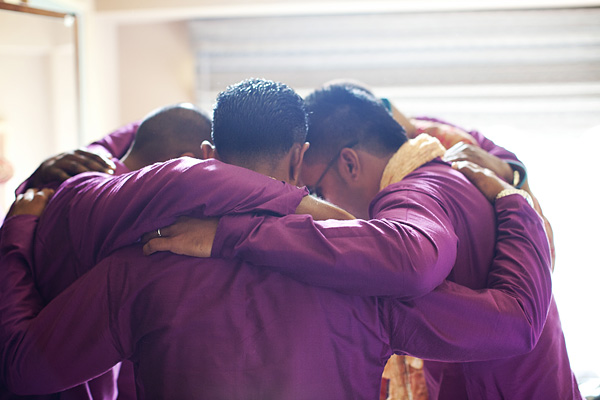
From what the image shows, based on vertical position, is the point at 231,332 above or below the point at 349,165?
below

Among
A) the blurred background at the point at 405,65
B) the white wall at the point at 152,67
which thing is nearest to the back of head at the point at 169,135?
the blurred background at the point at 405,65

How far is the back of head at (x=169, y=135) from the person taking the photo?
1678 millimetres

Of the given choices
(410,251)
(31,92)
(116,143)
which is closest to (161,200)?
(410,251)

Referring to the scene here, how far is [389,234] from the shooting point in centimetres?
110

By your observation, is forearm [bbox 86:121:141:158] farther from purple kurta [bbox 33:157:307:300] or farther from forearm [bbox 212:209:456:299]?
forearm [bbox 212:209:456:299]

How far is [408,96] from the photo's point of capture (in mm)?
3430

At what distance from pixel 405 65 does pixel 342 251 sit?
2568 millimetres

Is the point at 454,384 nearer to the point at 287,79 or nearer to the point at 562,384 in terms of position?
the point at 562,384

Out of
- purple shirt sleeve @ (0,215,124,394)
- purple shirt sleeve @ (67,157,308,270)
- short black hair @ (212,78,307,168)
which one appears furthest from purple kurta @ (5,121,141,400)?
short black hair @ (212,78,307,168)

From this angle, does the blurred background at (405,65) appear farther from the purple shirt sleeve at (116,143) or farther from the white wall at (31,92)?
the purple shirt sleeve at (116,143)

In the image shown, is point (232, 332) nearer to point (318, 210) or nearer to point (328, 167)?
point (318, 210)

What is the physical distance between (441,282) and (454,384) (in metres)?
0.54

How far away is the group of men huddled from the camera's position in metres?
1.07

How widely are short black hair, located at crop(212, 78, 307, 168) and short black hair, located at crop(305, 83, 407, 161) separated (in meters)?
0.37
